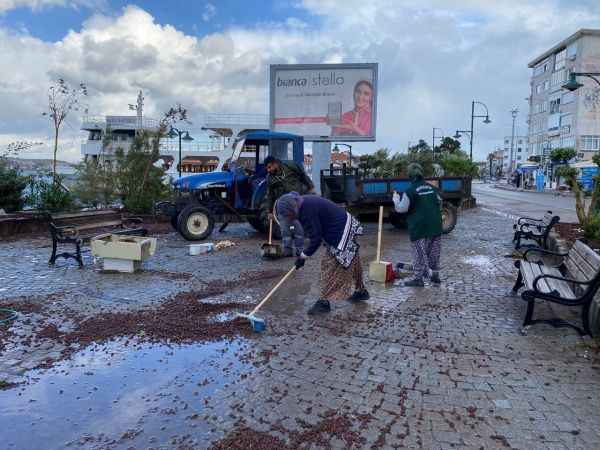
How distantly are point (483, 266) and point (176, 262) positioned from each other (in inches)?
211

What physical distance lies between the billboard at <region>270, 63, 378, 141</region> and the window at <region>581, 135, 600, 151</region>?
45720 mm

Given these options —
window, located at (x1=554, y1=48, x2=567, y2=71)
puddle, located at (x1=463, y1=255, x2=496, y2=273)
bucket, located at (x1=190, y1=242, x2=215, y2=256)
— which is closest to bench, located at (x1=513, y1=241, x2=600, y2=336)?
puddle, located at (x1=463, y1=255, x2=496, y2=273)

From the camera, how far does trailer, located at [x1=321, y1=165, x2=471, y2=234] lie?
41.9 ft

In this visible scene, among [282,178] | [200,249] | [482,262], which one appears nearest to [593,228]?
[482,262]

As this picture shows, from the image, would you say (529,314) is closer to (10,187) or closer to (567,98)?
(10,187)

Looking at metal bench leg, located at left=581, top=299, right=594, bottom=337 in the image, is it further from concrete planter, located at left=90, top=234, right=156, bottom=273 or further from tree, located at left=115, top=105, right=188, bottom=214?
tree, located at left=115, top=105, right=188, bottom=214

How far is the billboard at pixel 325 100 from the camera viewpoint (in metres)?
22.8

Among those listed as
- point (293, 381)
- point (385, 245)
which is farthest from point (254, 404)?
point (385, 245)

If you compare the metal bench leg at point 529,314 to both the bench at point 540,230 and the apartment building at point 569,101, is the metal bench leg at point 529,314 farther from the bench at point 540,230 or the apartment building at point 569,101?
the apartment building at point 569,101

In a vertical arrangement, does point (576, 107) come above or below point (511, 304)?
above

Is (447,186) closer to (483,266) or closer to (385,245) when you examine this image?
(385,245)

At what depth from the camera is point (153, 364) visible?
4594 mm

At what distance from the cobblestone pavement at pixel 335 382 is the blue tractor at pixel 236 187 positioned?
5228mm

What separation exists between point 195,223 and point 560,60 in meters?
68.1
